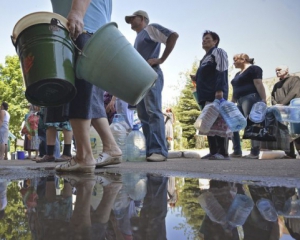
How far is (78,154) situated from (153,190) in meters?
1.03

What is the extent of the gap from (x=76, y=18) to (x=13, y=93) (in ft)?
72.8

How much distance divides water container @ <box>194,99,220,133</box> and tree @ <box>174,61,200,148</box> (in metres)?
17.9

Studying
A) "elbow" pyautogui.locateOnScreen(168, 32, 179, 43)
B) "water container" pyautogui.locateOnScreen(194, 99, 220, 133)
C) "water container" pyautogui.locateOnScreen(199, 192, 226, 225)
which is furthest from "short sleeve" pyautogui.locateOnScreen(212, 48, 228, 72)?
"water container" pyautogui.locateOnScreen(199, 192, 226, 225)

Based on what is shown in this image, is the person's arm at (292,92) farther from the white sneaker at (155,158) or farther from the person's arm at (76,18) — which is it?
the person's arm at (76,18)

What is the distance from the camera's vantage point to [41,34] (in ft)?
5.88

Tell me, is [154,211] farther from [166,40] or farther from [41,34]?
[166,40]

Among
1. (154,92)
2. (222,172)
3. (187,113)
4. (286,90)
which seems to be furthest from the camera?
(187,113)

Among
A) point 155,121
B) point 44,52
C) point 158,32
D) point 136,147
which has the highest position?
point 158,32

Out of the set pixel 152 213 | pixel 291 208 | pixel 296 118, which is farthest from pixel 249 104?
pixel 152 213

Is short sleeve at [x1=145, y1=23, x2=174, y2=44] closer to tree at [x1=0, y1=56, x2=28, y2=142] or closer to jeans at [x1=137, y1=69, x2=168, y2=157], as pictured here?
jeans at [x1=137, y1=69, x2=168, y2=157]

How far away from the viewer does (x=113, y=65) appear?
6.02 feet

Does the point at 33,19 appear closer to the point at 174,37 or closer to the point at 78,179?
the point at 78,179

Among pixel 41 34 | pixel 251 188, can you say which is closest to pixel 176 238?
pixel 251 188

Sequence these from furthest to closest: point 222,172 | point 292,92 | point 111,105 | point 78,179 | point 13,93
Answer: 1. point 13,93
2. point 292,92
3. point 111,105
4. point 222,172
5. point 78,179
